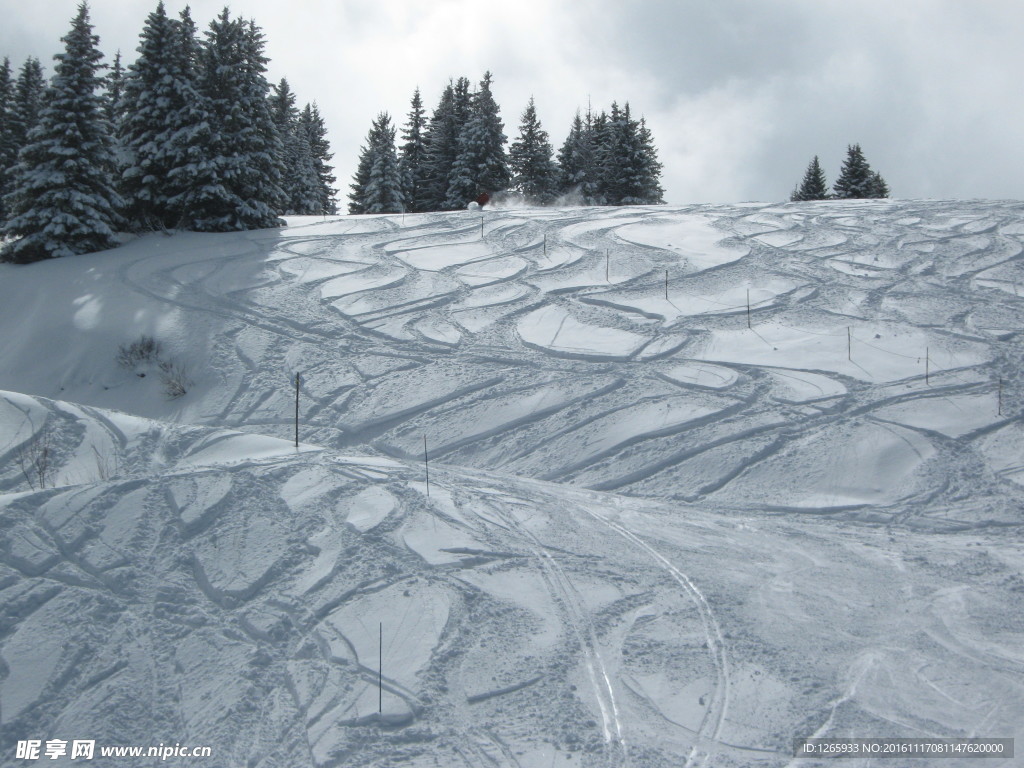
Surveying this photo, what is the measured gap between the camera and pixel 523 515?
8.09 metres

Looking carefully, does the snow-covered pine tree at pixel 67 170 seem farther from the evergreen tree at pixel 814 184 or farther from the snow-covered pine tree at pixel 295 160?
the evergreen tree at pixel 814 184

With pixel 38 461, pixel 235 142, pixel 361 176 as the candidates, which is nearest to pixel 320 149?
pixel 361 176

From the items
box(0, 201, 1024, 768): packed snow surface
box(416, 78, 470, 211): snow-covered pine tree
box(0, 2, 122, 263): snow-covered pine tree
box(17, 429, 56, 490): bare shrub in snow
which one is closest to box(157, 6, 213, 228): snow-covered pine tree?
box(0, 2, 122, 263): snow-covered pine tree

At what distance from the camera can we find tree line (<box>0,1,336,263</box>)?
21141mm

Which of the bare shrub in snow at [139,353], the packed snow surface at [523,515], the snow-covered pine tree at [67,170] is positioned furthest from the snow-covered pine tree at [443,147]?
the bare shrub in snow at [139,353]

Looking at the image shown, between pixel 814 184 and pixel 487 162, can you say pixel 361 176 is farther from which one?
pixel 814 184

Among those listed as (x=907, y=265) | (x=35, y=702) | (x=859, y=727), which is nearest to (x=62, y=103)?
(x=35, y=702)

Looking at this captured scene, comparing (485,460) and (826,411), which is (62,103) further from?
(826,411)

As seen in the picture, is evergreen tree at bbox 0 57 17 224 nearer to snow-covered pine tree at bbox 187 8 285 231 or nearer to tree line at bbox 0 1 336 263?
tree line at bbox 0 1 336 263

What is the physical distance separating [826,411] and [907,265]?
349 inches

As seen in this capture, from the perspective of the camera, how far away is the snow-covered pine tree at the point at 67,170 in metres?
21.0

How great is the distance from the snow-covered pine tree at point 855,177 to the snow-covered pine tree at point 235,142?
33.9 metres

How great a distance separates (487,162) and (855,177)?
2252cm

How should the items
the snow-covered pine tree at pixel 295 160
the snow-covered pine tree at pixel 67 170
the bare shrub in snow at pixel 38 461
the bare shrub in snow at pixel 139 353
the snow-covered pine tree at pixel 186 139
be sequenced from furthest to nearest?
the snow-covered pine tree at pixel 295 160, the snow-covered pine tree at pixel 186 139, the snow-covered pine tree at pixel 67 170, the bare shrub in snow at pixel 139 353, the bare shrub in snow at pixel 38 461
